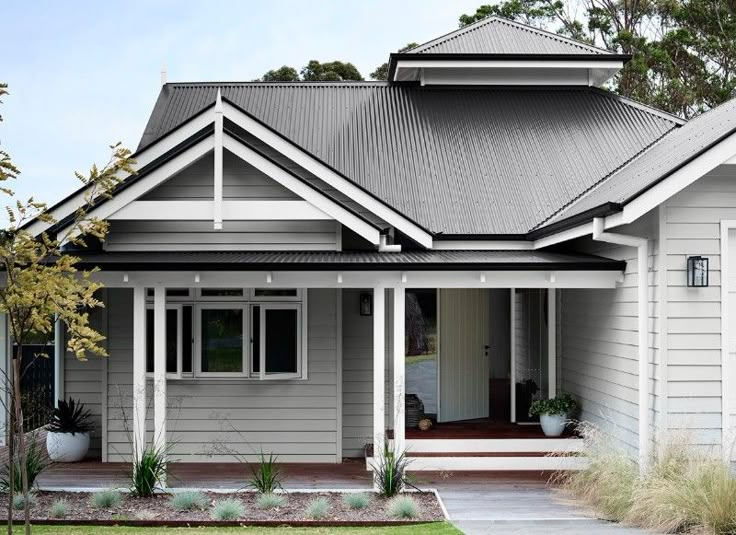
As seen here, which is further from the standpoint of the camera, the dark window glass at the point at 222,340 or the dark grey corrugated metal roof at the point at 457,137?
the dark grey corrugated metal roof at the point at 457,137

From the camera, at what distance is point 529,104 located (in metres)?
15.2

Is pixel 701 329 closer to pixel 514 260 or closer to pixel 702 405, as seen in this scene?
pixel 702 405

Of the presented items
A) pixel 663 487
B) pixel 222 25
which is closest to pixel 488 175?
pixel 663 487

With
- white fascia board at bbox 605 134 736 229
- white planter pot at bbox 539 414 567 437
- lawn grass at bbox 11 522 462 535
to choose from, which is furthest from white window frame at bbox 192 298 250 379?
white fascia board at bbox 605 134 736 229

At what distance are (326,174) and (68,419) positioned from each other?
189 inches

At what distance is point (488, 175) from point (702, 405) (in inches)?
213

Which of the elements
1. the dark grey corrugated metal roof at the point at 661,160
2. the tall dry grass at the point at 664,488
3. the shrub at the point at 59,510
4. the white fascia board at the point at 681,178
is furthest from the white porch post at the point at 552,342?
the shrub at the point at 59,510

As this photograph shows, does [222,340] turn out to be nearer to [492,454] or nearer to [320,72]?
[492,454]

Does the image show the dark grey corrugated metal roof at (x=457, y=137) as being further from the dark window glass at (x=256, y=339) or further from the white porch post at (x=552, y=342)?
the dark window glass at (x=256, y=339)

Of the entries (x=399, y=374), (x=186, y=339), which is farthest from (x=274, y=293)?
(x=399, y=374)

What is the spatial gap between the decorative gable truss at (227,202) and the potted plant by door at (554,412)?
2652 mm

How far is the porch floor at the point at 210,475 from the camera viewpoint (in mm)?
9922

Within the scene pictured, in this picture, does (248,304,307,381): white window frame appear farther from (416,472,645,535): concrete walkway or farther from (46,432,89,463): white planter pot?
(46,432,89,463): white planter pot

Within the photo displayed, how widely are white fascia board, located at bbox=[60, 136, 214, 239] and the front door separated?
172 inches
